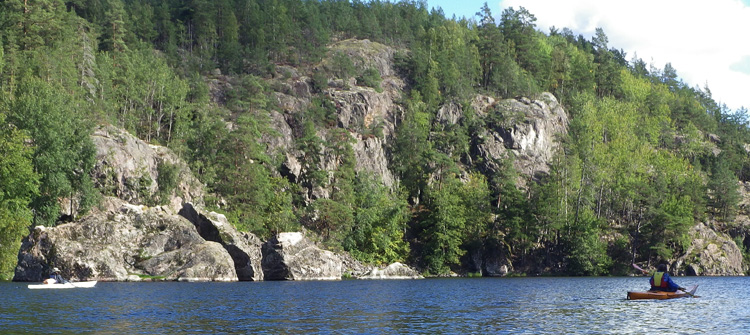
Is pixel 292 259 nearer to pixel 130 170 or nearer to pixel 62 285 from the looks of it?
pixel 130 170

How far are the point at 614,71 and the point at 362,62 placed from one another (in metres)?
69.9

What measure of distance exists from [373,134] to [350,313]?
8806cm

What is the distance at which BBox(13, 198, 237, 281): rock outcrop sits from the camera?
198 feet

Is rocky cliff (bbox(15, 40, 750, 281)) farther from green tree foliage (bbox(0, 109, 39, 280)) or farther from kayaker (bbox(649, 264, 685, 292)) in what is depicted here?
kayaker (bbox(649, 264, 685, 292))

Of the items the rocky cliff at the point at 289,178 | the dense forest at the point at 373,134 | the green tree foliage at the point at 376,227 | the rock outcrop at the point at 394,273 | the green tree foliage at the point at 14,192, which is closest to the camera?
the rocky cliff at the point at 289,178

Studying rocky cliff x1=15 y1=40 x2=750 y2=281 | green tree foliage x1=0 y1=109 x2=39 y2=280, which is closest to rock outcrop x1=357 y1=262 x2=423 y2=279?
rocky cliff x1=15 y1=40 x2=750 y2=281

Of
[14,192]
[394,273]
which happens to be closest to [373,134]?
[394,273]

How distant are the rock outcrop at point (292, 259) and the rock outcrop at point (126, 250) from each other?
784 cm

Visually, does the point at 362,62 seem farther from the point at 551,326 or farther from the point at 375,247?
the point at 551,326

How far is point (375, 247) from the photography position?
95.6 metres

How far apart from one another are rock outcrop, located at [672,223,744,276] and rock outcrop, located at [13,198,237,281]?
70.0m

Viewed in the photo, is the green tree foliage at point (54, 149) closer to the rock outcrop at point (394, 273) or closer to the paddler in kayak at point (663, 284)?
the rock outcrop at point (394, 273)

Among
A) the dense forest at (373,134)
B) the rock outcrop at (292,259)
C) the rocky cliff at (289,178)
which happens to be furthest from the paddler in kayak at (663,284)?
the dense forest at (373,134)

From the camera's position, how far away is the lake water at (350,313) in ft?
91.9
